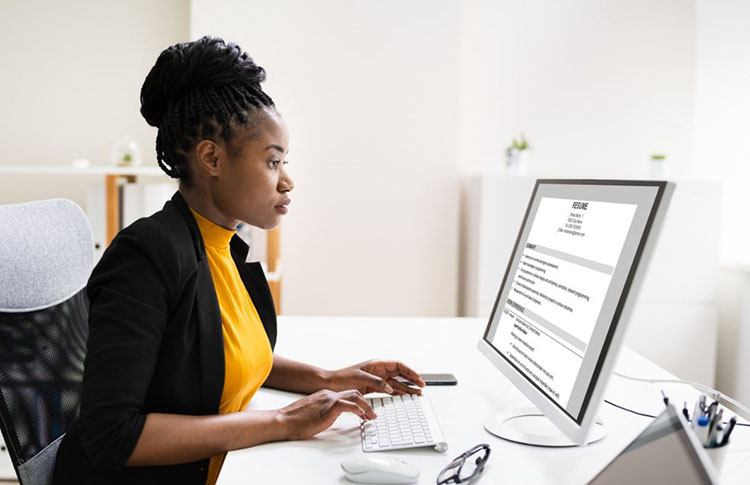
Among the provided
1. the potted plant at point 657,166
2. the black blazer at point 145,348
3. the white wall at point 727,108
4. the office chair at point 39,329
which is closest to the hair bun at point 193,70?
the black blazer at point 145,348

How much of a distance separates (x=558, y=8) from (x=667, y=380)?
271 cm

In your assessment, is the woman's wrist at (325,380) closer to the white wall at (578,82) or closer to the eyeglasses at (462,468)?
the eyeglasses at (462,468)

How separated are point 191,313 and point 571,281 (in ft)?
1.92

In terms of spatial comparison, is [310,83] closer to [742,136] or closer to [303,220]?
[303,220]

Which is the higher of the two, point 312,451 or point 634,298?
point 634,298

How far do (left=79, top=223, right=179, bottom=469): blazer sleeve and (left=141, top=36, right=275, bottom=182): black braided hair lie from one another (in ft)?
0.71

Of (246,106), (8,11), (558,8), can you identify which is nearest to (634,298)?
(246,106)

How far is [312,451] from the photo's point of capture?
1.04 meters

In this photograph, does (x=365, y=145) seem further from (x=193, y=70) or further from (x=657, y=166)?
(x=193, y=70)

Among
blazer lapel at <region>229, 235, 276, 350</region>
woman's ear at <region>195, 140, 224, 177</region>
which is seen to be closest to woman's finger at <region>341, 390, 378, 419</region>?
blazer lapel at <region>229, 235, 276, 350</region>

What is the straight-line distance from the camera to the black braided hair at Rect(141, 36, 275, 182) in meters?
1.11

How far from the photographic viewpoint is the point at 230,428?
40.4 inches

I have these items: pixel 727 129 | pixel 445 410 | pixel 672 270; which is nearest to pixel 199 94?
pixel 445 410

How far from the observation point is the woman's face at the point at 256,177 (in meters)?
1.13
